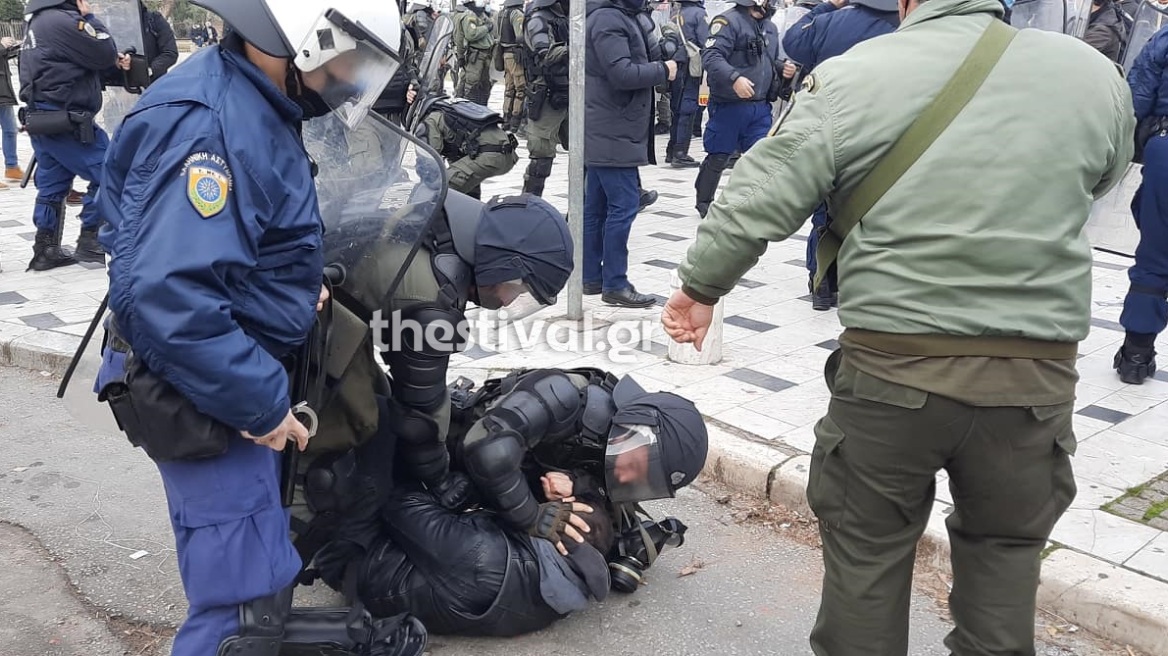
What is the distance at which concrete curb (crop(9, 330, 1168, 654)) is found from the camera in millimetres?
2801

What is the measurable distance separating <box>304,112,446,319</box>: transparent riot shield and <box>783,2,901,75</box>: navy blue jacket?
285cm

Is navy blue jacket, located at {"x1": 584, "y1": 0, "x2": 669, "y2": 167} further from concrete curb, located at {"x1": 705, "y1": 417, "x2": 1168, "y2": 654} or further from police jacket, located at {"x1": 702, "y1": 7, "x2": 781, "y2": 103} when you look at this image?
concrete curb, located at {"x1": 705, "y1": 417, "x2": 1168, "y2": 654}

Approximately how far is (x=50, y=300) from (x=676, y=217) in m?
4.51

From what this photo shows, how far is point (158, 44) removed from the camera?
741 cm

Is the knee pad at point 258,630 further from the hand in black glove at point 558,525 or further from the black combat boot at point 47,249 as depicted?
the black combat boot at point 47,249

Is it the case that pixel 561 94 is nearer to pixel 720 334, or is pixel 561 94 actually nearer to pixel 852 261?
pixel 720 334

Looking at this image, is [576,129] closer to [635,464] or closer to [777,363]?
[777,363]

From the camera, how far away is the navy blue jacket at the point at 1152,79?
166 inches

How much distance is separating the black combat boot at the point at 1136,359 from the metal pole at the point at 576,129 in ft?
8.31

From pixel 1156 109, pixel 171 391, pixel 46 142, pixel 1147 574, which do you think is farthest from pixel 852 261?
pixel 46 142

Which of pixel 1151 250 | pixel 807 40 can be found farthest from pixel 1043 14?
pixel 1151 250

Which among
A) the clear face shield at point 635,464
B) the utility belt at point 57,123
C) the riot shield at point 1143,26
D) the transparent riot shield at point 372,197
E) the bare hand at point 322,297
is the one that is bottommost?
the clear face shield at point 635,464

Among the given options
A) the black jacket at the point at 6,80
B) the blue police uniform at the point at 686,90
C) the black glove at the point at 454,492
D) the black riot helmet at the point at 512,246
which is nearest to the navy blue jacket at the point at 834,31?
the black riot helmet at the point at 512,246

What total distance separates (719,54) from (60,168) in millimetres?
4259
